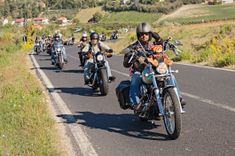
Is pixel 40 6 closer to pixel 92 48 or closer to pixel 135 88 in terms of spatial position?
pixel 92 48

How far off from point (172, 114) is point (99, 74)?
18.8 ft

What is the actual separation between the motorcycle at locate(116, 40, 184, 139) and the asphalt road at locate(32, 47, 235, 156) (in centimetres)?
27

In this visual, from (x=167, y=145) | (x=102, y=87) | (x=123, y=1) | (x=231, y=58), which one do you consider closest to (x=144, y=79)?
(x=167, y=145)

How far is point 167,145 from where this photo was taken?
6.46 metres

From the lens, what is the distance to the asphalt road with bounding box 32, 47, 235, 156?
631 centimetres

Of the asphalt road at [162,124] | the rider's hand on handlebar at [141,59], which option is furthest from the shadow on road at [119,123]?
the rider's hand on handlebar at [141,59]

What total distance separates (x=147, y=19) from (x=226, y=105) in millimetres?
100782

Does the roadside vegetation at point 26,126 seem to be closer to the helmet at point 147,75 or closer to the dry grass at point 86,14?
the helmet at point 147,75

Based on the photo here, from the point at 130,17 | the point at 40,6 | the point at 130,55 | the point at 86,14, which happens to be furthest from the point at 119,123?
the point at 40,6

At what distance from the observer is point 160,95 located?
22.6 feet

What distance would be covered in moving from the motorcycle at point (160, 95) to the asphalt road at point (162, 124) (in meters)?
0.27

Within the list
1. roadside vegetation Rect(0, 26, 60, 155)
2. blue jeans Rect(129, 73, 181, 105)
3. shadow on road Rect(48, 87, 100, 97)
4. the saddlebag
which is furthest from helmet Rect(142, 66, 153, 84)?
shadow on road Rect(48, 87, 100, 97)

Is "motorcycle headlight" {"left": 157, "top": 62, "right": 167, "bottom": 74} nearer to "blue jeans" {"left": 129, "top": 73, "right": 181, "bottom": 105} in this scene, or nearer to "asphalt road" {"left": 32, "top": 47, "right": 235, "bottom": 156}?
"blue jeans" {"left": 129, "top": 73, "right": 181, "bottom": 105}

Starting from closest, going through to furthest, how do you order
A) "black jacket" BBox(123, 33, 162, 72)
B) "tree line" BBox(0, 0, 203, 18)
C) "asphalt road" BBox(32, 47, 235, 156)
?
"asphalt road" BBox(32, 47, 235, 156), "black jacket" BBox(123, 33, 162, 72), "tree line" BBox(0, 0, 203, 18)
